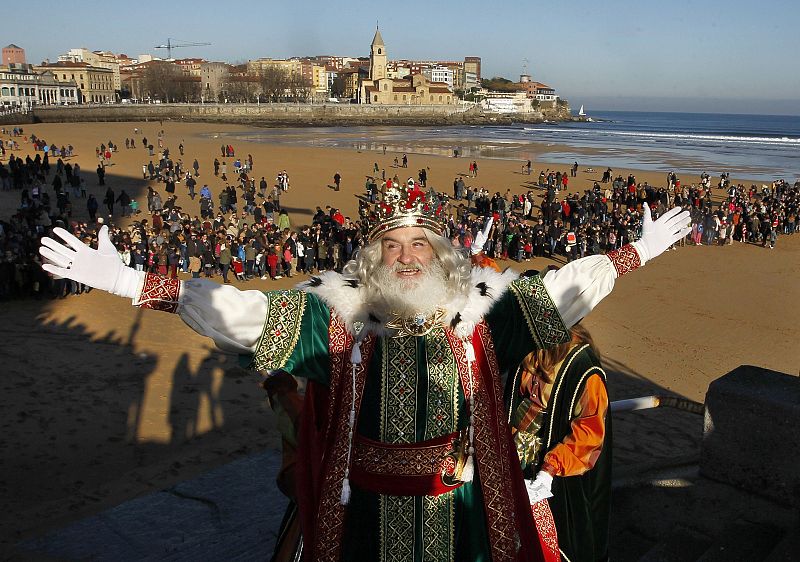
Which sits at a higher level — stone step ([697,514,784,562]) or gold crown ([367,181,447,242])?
gold crown ([367,181,447,242])

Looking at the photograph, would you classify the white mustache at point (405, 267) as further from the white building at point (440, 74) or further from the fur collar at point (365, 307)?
the white building at point (440, 74)

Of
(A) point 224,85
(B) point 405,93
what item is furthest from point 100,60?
(B) point 405,93

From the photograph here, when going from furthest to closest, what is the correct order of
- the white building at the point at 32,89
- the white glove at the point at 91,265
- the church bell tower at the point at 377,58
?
the church bell tower at the point at 377,58 → the white building at the point at 32,89 → the white glove at the point at 91,265

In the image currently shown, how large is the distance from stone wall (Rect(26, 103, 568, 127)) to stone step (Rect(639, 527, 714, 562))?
82.4 m

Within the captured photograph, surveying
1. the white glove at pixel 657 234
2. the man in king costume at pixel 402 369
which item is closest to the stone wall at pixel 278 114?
the man in king costume at pixel 402 369

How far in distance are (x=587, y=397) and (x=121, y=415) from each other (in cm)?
631

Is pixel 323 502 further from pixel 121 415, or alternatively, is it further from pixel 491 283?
pixel 121 415

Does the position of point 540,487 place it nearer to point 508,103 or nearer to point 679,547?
point 679,547

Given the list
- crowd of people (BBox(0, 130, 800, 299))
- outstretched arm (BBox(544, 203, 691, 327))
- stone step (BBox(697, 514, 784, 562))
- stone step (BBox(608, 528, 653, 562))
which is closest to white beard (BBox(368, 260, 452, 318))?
outstretched arm (BBox(544, 203, 691, 327))

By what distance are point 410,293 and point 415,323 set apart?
0.37 ft

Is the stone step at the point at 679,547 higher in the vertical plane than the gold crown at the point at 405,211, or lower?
lower

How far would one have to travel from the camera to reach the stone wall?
79.9 meters

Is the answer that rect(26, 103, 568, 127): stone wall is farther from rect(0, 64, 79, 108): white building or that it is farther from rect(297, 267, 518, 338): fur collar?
rect(297, 267, 518, 338): fur collar

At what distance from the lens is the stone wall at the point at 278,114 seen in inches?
3145
